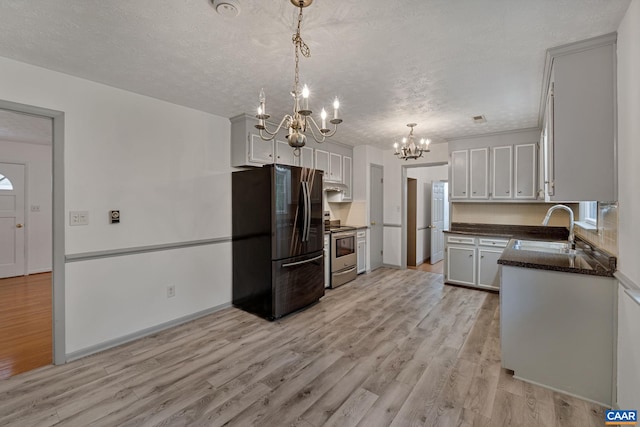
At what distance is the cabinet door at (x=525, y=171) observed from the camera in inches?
164

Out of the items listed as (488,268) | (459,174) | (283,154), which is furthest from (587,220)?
(283,154)

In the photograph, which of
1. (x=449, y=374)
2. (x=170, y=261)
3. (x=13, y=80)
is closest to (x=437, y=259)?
(x=449, y=374)

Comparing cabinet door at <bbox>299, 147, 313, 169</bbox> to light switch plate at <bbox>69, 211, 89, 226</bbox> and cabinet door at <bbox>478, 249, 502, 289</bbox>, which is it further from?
cabinet door at <bbox>478, 249, 502, 289</bbox>

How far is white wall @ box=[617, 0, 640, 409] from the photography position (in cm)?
149

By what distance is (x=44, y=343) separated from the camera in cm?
276

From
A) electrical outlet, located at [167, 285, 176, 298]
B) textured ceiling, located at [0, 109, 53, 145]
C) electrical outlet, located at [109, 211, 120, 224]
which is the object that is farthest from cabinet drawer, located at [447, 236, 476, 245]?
textured ceiling, located at [0, 109, 53, 145]

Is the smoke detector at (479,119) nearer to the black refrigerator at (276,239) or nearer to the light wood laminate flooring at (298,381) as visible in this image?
the black refrigerator at (276,239)

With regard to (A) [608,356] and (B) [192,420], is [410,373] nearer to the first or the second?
(A) [608,356]

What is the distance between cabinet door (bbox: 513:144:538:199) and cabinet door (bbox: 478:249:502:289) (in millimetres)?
942

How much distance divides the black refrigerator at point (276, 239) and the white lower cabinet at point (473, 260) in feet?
7.43

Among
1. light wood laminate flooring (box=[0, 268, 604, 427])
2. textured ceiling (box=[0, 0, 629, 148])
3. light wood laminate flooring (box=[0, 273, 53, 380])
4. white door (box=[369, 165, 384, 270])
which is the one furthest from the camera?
white door (box=[369, 165, 384, 270])

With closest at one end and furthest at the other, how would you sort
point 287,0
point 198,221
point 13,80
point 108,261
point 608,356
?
point 287,0 → point 608,356 → point 13,80 → point 108,261 → point 198,221

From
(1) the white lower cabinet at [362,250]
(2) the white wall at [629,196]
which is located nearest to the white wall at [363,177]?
(1) the white lower cabinet at [362,250]

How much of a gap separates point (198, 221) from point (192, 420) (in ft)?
6.87
